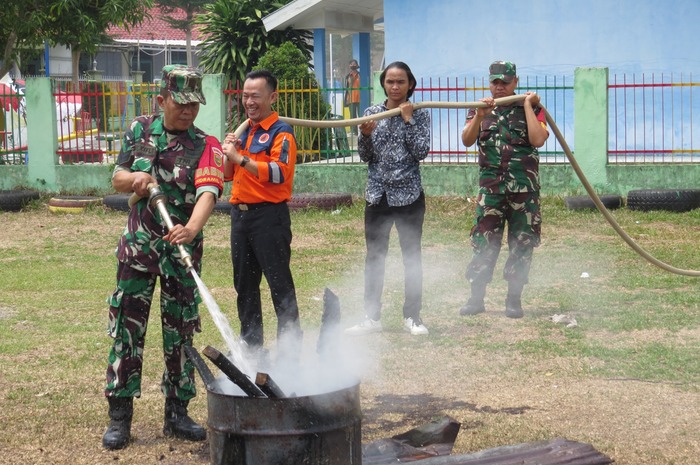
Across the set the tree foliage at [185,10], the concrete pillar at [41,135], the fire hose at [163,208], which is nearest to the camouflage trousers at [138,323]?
the fire hose at [163,208]

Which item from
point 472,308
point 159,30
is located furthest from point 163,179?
point 159,30

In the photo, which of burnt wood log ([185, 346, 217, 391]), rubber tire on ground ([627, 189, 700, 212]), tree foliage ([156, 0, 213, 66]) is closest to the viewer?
burnt wood log ([185, 346, 217, 391])

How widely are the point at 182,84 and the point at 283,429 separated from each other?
1938 millimetres

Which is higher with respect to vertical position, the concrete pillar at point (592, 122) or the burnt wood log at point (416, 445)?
the concrete pillar at point (592, 122)

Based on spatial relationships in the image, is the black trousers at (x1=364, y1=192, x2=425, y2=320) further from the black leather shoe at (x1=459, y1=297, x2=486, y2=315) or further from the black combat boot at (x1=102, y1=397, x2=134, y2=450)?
the black combat boot at (x1=102, y1=397, x2=134, y2=450)

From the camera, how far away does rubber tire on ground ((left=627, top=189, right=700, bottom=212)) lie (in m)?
13.8

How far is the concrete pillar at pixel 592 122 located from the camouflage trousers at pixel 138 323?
35.6 feet

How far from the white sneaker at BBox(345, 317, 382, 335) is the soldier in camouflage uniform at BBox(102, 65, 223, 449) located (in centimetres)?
247

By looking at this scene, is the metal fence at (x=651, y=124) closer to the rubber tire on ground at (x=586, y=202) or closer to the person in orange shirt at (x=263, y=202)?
the rubber tire on ground at (x=586, y=202)

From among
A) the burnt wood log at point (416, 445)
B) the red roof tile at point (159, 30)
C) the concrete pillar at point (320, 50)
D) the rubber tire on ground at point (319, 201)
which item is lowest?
the burnt wood log at point (416, 445)

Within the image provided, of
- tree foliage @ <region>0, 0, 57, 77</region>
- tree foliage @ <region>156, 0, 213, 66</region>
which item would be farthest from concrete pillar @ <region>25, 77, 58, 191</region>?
tree foliage @ <region>156, 0, 213, 66</region>

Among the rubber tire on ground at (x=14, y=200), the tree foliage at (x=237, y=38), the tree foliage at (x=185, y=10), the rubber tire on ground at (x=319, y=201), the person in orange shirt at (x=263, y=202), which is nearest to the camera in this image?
the person in orange shirt at (x=263, y=202)

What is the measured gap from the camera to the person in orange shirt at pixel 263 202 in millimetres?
6211

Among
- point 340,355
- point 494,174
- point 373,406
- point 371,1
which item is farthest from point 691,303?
point 371,1
